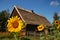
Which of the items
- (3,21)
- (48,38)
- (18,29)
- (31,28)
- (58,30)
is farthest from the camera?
(3,21)

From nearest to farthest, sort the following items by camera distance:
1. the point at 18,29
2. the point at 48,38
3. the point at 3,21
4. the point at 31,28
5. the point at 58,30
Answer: the point at 18,29, the point at 58,30, the point at 48,38, the point at 31,28, the point at 3,21

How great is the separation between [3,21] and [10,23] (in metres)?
51.4

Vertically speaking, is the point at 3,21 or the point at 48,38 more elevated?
the point at 3,21

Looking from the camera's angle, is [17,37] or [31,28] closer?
[17,37]

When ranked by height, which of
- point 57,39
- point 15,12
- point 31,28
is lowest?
point 57,39

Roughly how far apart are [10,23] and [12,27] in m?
0.05

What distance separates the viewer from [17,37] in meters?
2.15

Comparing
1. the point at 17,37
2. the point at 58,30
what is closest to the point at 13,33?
the point at 17,37

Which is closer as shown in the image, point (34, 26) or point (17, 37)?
point (17, 37)

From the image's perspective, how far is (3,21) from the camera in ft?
174

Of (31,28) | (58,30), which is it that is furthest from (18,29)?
(31,28)

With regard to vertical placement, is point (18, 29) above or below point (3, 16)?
below

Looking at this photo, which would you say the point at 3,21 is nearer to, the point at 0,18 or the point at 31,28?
the point at 0,18

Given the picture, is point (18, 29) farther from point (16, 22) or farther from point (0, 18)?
point (0, 18)
